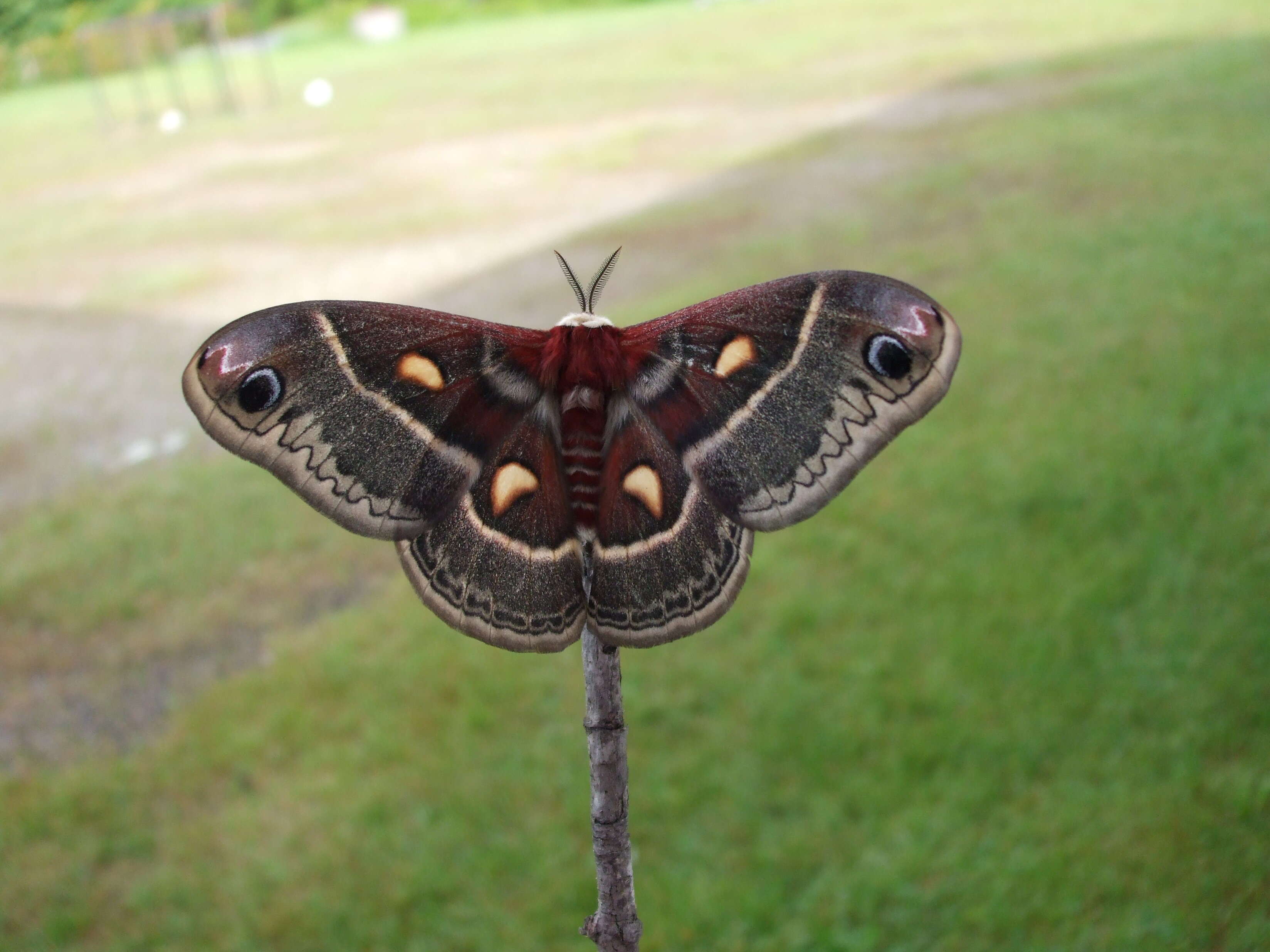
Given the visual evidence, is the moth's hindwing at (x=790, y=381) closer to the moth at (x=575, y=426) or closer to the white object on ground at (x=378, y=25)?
the moth at (x=575, y=426)

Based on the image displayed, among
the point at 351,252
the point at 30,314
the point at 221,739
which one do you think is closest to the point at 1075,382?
the point at 221,739

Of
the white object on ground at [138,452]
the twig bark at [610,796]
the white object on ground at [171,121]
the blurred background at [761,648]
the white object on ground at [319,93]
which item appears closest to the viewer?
the twig bark at [610,796]

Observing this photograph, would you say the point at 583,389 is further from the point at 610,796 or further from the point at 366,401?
the point at 610,796

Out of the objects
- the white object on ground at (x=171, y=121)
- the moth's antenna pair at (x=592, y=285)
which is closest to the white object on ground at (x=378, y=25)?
the white object on ground at (x=171, y=121)

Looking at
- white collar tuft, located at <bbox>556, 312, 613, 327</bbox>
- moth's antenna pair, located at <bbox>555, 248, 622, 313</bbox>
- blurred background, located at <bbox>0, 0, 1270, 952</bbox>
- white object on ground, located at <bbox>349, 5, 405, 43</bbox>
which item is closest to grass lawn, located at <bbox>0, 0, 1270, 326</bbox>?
blurred background, located at <bbox>0, 0, 1270, 952</bbox>

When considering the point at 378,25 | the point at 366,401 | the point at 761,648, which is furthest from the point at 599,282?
the point at 378,25

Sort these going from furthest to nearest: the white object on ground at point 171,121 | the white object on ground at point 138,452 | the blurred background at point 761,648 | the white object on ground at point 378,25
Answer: the white object on ground at point 378,25
the white object on ground at point 171,121
the white object on ground at point 138,452
the blurred background at point 761,648

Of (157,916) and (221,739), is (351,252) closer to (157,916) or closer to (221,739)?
(221,739)
